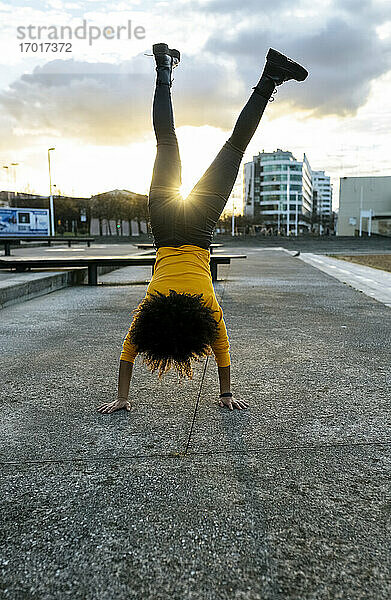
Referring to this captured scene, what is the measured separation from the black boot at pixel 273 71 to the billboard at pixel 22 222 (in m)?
32.5

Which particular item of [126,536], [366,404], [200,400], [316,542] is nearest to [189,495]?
[126,536]

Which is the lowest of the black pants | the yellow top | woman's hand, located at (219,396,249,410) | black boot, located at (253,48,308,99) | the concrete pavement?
the concrete pavement

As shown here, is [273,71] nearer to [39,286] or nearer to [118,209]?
[39,286]

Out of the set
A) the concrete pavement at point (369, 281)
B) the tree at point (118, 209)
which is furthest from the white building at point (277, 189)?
the concrete pavement at point (369, 281)

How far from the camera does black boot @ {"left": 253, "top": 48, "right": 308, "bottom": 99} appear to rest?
3.56m

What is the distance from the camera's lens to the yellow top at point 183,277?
3.26m

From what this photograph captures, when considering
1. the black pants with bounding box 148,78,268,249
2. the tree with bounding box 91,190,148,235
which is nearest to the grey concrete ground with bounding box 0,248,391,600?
the black pants with bounding box 148,78,268,249

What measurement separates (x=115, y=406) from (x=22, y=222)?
3399 cm

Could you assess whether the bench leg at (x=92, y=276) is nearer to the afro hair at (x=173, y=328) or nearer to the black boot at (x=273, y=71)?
the black boot at (x=273, y=71)

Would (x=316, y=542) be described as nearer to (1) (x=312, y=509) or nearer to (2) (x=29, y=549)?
(1) (x=312, y=509)

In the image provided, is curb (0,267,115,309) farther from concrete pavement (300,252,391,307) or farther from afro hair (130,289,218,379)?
concrete pavement (300,252,391,307)

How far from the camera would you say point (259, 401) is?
3.67 metres

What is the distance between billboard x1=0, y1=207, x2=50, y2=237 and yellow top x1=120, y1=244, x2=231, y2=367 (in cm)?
3269

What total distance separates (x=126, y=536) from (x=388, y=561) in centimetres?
95
